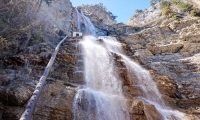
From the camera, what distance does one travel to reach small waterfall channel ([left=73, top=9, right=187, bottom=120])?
11.5 m

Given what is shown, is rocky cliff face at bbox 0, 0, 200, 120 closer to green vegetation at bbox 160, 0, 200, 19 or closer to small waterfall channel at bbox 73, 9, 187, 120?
small waterfall channel at bbox 73, 9, 187, 120

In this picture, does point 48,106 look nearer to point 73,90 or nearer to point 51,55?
point 73,90

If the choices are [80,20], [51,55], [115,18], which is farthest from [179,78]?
[115,18]

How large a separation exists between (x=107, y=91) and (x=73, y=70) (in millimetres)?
2358

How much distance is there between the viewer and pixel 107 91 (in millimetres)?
14273

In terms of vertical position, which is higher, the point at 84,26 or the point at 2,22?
the point at 84,26

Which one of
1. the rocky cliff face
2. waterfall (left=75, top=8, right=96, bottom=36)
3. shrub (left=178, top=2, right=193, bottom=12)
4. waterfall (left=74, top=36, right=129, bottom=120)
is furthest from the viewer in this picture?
shrub (left=178, top=2, right=193, bottom=12)

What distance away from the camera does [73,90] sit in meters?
12.0

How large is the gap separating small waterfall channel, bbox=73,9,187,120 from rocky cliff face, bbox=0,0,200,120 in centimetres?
33

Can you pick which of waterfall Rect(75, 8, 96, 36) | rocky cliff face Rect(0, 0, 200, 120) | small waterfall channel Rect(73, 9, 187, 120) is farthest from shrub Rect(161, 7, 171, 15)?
small waterfall channel Rect(73, 9, 187, 120)

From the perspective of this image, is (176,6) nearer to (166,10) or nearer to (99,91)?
(166,10)

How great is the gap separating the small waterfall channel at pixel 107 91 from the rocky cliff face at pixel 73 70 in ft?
1.07

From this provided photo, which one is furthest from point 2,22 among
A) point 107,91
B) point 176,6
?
point 176,6

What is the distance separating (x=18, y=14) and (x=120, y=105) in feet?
32.7
